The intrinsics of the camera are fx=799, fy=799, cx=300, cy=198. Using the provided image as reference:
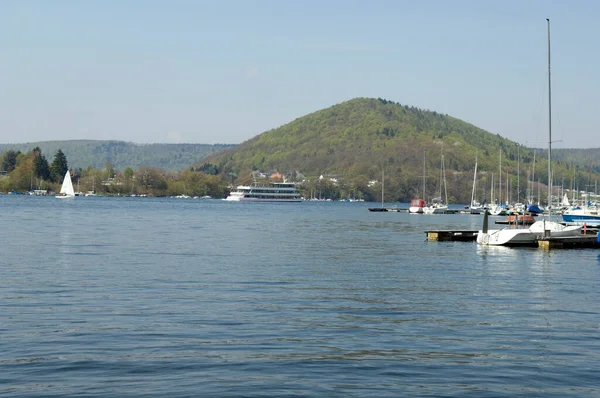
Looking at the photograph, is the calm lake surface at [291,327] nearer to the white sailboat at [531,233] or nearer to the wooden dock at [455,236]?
the white sailboat at [531,233]

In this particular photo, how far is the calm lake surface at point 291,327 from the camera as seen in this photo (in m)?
17.2

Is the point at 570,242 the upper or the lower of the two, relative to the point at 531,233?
lower

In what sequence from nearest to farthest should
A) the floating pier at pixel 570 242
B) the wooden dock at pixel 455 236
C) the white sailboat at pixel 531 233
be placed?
the floating pier at pixel 570 242
the white sailboat at pixel 531 233
the wooden dock at pixel 455 236

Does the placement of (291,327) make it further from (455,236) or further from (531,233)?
(455,236)

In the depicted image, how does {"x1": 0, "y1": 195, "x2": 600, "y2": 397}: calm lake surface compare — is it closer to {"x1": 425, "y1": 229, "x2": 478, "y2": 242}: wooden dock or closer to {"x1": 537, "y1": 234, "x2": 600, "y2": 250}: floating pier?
{"x1": 537, "y1": 234, "x2": 600, "y2": 250}: floating pier

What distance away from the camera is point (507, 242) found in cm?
6103

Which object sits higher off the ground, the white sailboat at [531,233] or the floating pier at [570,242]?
the white sailboat at [531,233]

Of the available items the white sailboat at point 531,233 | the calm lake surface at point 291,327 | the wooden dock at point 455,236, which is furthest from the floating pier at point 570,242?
the calm lake surface at point 291,327

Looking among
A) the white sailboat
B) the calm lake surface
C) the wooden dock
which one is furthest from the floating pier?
the calm lake surface

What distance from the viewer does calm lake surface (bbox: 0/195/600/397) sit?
56.3ft

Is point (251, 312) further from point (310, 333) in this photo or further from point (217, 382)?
point (217, 382)

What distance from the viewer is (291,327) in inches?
923

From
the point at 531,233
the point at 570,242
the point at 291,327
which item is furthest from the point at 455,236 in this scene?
the point at 291,327

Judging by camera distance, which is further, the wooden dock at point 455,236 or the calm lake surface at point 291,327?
the wooden dock at point 455,236
